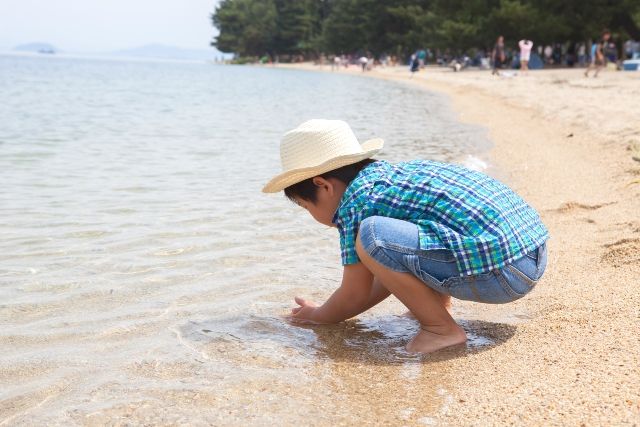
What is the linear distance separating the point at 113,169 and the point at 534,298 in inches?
205

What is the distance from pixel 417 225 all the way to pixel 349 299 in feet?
1.42

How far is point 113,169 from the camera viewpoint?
290 inches

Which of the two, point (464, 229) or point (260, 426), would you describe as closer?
point (260, 426)

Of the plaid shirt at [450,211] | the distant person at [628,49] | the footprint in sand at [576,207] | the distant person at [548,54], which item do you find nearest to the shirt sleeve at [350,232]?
the plaid shirt at [450,211]

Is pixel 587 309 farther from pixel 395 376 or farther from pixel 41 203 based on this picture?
pixel 41 203

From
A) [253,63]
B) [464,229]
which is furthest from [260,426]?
[253,63]

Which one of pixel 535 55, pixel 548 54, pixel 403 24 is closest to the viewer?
pixel 535 55

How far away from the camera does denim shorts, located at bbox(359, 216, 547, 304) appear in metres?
2.44

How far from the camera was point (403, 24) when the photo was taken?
6419 centimetres

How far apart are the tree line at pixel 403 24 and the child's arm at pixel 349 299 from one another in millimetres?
31946

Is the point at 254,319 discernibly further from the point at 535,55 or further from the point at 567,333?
the point at 535,55

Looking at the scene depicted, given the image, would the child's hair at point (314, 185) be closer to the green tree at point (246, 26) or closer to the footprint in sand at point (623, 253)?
the footprint in sand at point (623, 253)

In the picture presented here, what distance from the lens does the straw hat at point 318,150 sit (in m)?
2.57

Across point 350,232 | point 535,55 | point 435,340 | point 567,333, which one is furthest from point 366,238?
point 535,55
